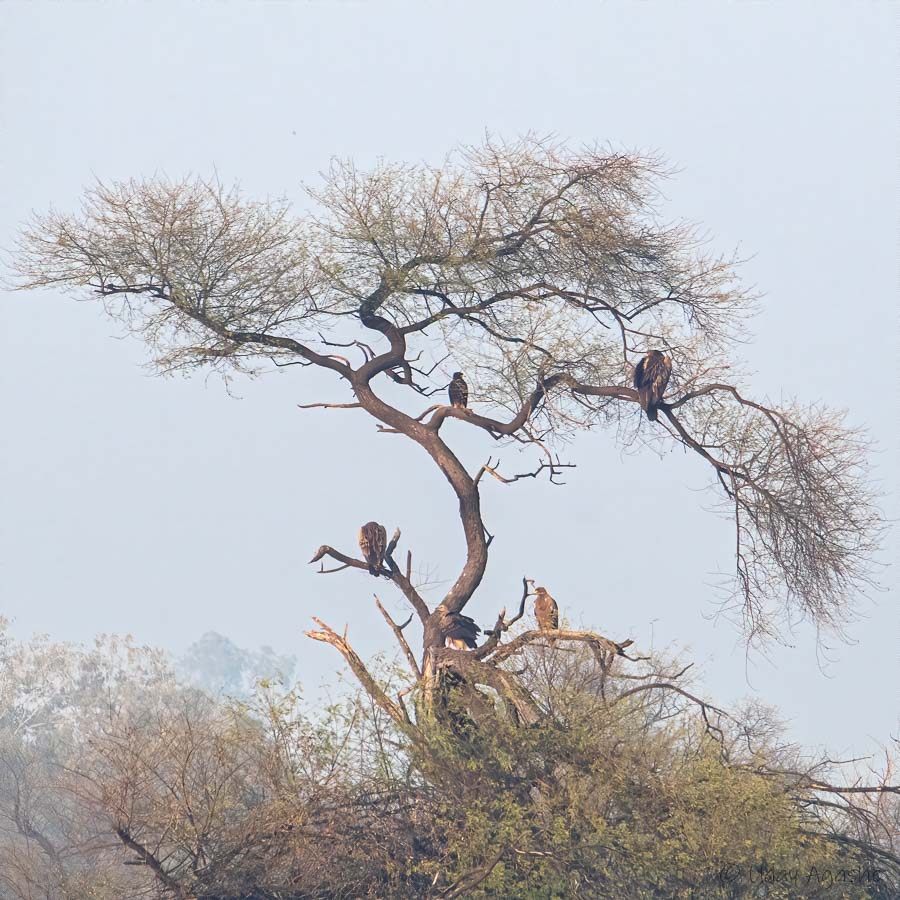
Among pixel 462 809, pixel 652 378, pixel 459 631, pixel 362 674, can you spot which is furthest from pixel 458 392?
pixel 462 809

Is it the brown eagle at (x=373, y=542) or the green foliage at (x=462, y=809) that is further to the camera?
the brown eagle at (x=373, y=542)

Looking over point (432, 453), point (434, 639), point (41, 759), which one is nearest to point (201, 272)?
point (432, 453)

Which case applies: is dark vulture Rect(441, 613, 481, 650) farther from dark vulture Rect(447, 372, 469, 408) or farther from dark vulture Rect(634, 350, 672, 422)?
dark vulture Rect(634, 350, 672, 422)

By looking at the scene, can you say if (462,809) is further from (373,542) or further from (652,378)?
(652,378)

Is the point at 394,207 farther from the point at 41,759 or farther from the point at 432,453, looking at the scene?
the point at 41,759

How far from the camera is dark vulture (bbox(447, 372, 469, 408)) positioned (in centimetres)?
1318

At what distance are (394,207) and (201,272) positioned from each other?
6.34 ft

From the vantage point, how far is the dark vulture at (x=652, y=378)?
1205 cm

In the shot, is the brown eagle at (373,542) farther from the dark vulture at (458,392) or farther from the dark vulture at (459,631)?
the dark vulture at (458,392)

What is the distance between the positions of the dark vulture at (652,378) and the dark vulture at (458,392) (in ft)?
5.81

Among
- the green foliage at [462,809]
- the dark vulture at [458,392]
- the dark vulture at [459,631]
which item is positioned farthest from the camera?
the dark vulture at [458,392]

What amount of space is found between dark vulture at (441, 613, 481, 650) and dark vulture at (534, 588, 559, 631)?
2.24 feet

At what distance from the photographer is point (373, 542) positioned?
12469 mm

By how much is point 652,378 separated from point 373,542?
9.40 ft
